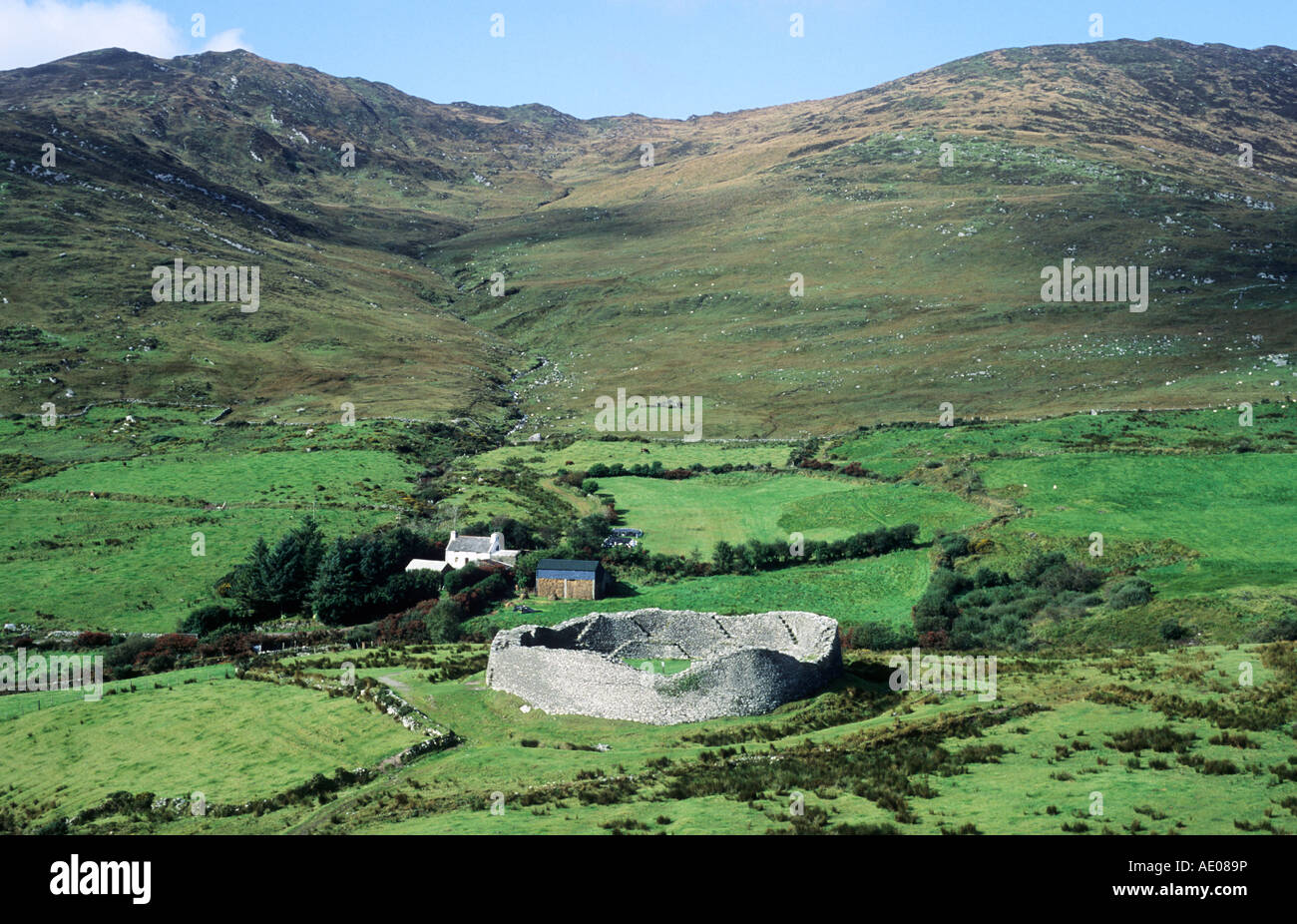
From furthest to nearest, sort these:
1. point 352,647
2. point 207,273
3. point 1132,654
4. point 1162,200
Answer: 1. point 1162,200
2. point 207,273
3. point 352,647
4. point 1132,654

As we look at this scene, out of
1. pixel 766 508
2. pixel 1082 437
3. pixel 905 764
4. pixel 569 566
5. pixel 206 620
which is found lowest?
pixel 206 620

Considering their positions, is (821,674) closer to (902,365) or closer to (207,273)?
(902,365)

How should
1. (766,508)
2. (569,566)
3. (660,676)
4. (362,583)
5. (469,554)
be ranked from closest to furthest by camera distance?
(660,676), (362,583), (569,566), (469,554), (766,508)

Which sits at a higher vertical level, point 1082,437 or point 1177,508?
point 1082,437

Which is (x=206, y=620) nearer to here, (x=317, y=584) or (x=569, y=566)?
(x=317, y=584)

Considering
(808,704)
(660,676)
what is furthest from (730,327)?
(660,676)
